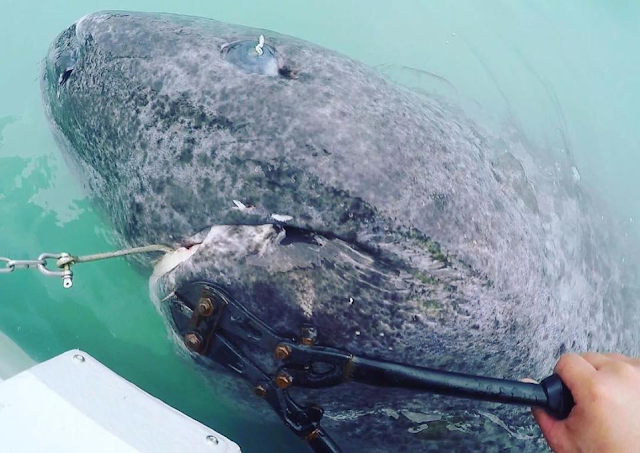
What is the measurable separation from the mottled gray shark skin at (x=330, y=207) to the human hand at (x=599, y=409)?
349 millimetres

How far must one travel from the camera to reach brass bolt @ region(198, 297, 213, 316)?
2.09 m

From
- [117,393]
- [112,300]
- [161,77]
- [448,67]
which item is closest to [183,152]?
[161,77]

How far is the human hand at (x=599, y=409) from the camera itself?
1.74 meters

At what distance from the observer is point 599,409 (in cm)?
177

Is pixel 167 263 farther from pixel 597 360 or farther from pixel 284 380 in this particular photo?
pixel 597 360

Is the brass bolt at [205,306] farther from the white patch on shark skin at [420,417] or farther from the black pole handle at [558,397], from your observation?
the black pole handle at [558,397]

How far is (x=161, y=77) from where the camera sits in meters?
2.26

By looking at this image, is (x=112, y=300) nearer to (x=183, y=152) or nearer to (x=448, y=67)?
(x=183, y=152)

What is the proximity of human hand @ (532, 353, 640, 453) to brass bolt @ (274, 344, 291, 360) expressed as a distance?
32.7 inches

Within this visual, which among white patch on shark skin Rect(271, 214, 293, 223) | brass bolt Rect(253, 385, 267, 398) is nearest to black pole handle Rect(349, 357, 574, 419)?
brass bolt Rect(253, 385, 267, 398)

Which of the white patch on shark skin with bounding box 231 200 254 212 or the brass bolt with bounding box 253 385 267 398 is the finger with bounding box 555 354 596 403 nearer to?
the brass bolt with bounding box 253 385 267 398

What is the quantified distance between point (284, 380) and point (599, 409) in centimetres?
100

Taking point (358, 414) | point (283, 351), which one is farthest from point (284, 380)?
point (358, 414)

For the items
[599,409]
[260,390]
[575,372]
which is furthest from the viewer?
[260,390]
